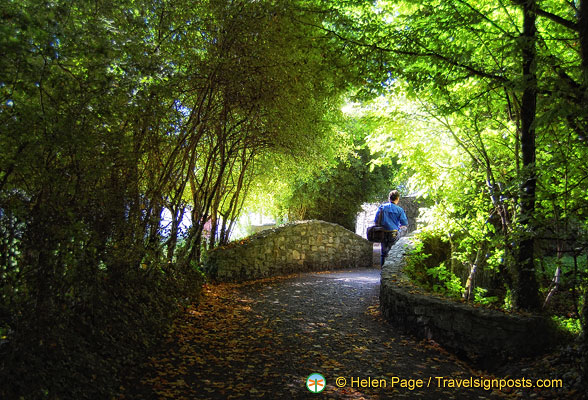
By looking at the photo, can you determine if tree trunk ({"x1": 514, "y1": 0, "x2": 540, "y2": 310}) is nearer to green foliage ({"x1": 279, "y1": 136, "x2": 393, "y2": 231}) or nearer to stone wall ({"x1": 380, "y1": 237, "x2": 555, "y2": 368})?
stone wall ({"x1": 380, "y1": 237, "x2": 555, "y2": 368})

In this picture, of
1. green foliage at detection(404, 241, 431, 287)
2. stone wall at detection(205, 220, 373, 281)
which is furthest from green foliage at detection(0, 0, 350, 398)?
green foliage at detection(404, 241, 431, 287)

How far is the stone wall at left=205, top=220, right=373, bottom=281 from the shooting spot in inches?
309

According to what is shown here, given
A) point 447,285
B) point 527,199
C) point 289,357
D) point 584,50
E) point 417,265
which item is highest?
point 584,50

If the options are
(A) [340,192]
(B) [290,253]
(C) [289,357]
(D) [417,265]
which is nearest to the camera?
(C) [289,357]

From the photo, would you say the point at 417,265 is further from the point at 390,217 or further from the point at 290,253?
the point at 290,253

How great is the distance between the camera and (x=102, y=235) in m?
3.32

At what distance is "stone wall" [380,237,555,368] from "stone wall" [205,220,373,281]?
12.5 ft

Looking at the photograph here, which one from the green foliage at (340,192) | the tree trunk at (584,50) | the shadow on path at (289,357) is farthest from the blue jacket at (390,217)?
the tree trunk at (584,50)

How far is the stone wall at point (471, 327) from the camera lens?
3.61m

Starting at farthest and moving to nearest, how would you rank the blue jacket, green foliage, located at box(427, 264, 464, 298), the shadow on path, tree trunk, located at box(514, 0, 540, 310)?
the blue jacket, green foliage, located at box(427, 264, 464, 298), tree trunk, located at box(514, 0, 540, 310), the shadow on path

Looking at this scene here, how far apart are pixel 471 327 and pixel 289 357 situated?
6.39 ft

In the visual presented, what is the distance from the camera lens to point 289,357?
3863 mm

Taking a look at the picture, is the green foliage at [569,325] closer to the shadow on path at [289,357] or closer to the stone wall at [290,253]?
the shadow on path at [289,357]

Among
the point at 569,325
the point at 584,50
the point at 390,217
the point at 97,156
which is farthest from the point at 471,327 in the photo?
the point at 390,217
